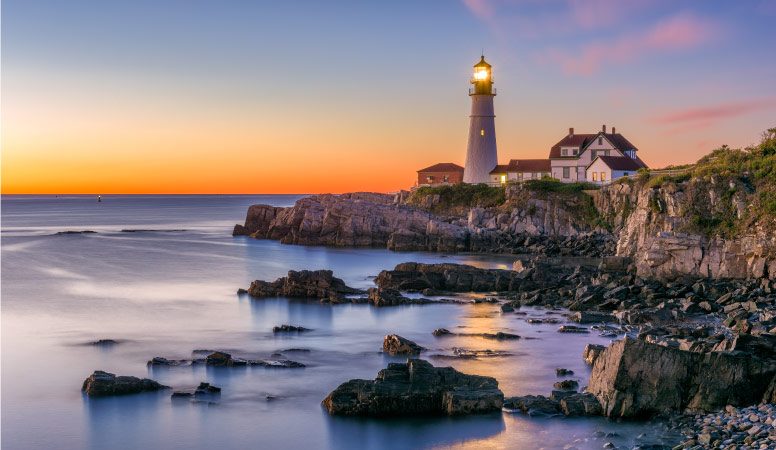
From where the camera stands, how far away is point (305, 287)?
26641 mm

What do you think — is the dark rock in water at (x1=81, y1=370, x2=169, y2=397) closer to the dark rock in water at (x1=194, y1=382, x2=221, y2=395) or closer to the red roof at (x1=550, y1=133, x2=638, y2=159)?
→ the dark rock in water at (x1=194, y1=382, x2=221, y2=395)

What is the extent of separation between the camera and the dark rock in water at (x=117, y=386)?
1436 centimetres

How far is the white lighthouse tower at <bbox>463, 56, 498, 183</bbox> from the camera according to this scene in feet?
209

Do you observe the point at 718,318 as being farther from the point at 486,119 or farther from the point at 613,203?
the point at 486,119

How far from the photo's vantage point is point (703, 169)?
34.1 metres

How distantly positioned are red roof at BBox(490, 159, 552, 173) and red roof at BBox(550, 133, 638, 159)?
6.62 feet

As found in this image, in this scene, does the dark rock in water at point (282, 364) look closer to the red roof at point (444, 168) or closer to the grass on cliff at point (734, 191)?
the grass on cliff at point (734, 191)

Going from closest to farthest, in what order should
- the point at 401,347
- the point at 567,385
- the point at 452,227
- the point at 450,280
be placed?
the point at 567,385, the point at 401,347, the point at 450,280, the point at 452,227

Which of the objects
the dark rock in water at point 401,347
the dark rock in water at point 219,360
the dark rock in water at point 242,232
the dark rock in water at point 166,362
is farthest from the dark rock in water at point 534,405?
the dark rock in water at point 242,232

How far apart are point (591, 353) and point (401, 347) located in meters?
4.48

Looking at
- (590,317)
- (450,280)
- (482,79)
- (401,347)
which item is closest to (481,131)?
(482,79)

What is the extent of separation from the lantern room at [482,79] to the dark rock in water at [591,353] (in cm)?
4923

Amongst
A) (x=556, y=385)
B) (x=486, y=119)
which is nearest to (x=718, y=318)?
(x=556, y=385)

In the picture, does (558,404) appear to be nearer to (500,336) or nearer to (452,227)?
(500,336)
